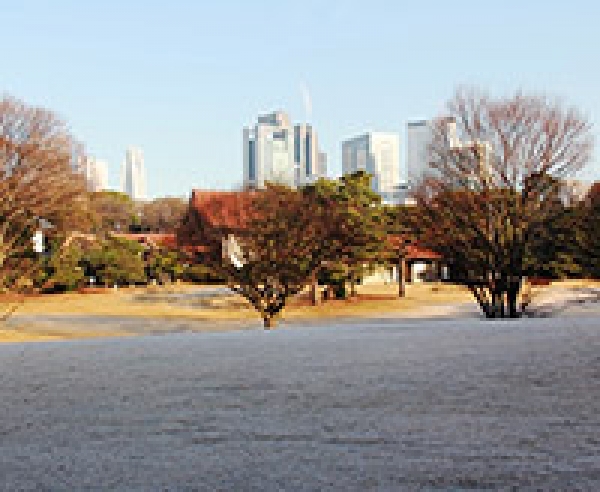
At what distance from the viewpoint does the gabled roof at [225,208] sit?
16766mm

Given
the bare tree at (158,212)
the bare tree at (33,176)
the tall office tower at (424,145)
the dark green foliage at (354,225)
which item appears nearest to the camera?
the tall office tower at (424,145)

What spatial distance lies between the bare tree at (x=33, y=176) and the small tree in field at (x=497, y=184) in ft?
37.2

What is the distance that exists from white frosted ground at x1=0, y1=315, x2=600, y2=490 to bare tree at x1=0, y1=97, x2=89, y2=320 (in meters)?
15.0

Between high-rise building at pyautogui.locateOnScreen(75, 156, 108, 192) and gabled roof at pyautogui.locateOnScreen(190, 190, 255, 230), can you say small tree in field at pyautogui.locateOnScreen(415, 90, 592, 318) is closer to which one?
gabled roof at pyautogui.locateOnScreen(190, 190, 255, 230)

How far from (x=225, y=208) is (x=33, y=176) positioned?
845cm

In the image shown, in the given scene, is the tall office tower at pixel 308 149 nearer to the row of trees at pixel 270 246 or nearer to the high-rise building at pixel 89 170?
the high-rise building at pixel 89 170

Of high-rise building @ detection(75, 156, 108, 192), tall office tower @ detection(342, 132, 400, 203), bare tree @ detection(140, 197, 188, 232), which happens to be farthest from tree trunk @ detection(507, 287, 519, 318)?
tall office tower @ detection(342, 132, 400, 203)

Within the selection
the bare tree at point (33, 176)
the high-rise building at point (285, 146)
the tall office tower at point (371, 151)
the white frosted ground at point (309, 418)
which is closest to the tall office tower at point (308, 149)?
the high-rise building at point (285, 146)

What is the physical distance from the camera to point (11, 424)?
432 centimetres

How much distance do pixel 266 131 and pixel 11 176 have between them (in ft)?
442

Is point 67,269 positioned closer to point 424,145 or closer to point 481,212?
point 424,145

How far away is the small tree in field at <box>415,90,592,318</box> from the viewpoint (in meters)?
15.2

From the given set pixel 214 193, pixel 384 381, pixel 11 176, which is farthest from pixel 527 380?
pixel 11 176

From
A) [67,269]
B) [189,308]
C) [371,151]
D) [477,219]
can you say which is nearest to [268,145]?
[371,151]
